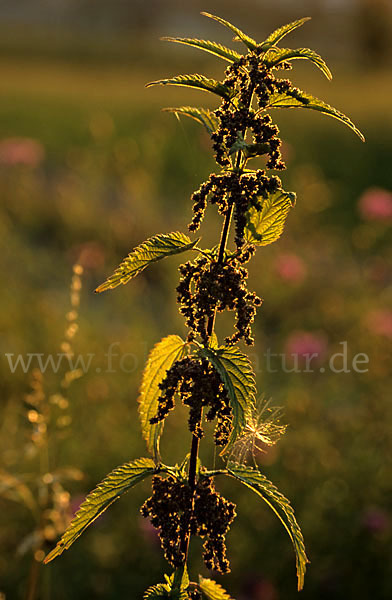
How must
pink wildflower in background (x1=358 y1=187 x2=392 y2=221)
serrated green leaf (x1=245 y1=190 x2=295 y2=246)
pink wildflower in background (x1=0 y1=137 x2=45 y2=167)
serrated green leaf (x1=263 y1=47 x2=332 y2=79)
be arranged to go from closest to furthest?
1. serrated green leaf (x1=263 y1=47 x2=332 y2=79)
2. serrated green leaf (x1=245 y1=190 x2=295 y2=246)
3. pink wildflower in background (x1=358 y1=187 x2=392 y2=221)
4. pink wildflower in background (x1=0 y1=137 x2=45 y2=167)

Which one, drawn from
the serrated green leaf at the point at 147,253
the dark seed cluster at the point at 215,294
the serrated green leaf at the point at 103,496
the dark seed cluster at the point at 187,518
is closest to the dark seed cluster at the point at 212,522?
the dark seed cluster at the point at 187,518

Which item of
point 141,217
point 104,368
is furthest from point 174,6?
point 104,368

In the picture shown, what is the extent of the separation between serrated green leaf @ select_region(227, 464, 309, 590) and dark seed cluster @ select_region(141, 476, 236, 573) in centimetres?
6

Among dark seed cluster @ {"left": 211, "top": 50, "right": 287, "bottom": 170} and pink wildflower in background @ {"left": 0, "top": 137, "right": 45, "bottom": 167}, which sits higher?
pink wildflower in background @ {"left": 0, "top": 137, "right": 45, "bottom": 167}

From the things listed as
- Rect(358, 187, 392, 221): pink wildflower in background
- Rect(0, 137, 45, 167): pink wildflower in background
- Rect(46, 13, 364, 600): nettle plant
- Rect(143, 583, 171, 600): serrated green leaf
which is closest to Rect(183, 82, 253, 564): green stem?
Rect(46, 13, 364, 600): nettle plant

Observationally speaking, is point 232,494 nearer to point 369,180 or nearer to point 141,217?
point 141,217

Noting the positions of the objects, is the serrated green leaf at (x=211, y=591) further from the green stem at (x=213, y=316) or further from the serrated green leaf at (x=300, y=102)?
the serrated green leaf at (x=300, y=102)

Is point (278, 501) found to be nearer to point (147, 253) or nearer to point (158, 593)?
point (158, 593)

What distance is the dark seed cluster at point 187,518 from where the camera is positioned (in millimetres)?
1206

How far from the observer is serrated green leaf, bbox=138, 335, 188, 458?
1254mm

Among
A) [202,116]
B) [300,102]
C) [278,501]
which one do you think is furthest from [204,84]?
[278,501]

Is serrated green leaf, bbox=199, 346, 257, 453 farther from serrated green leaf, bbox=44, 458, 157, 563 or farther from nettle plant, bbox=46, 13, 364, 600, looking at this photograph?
serrated green leaf, bbox=44, 458, 157, 563

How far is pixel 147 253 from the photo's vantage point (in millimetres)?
1163

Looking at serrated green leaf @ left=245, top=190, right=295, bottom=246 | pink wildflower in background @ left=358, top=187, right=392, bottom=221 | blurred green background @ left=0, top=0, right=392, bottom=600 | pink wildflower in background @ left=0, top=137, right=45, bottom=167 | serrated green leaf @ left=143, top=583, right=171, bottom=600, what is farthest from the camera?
pink wildflower in background @ left=0, top=137, right=45, bottom=167
